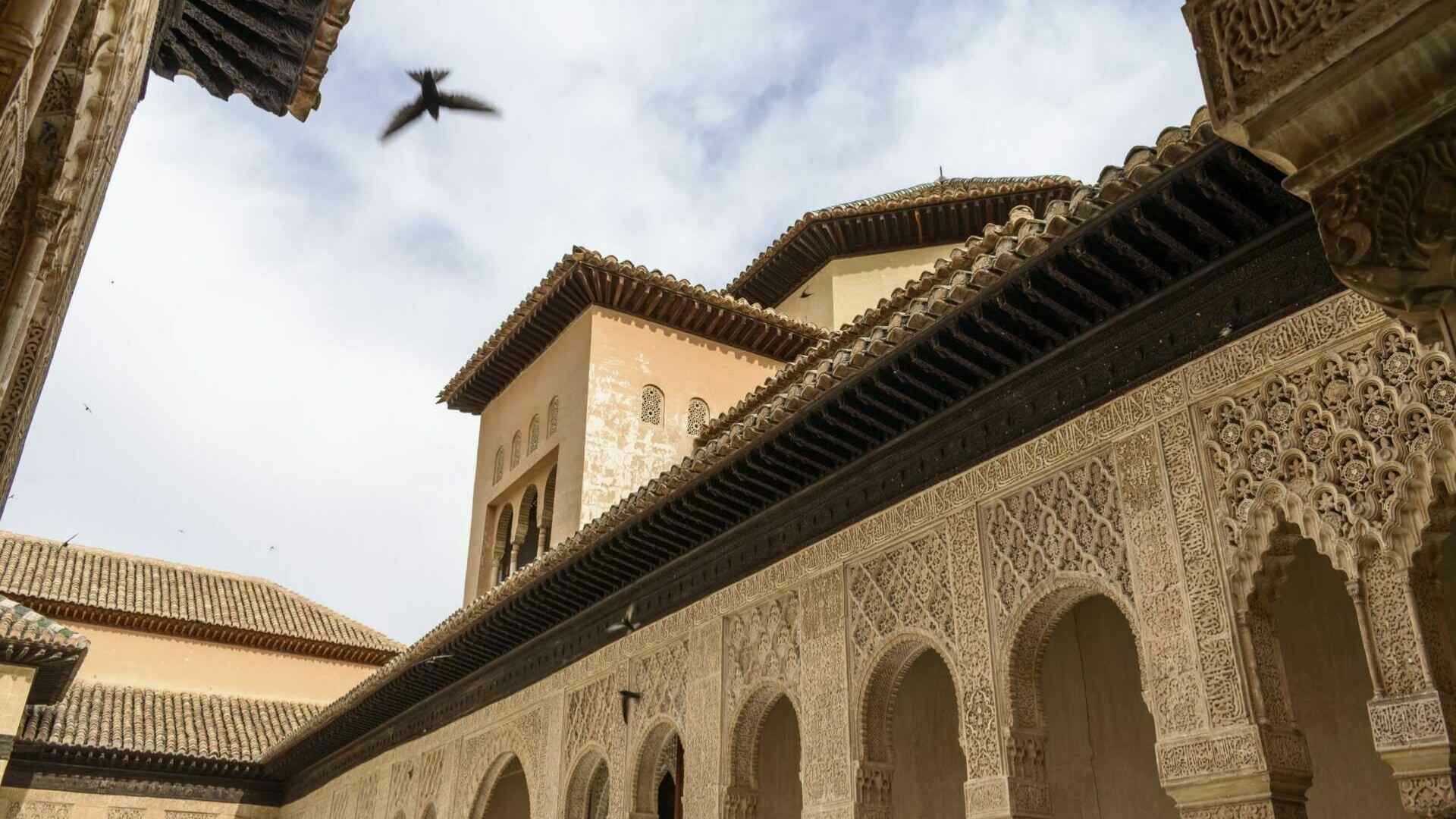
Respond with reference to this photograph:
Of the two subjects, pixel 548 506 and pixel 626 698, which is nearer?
pixel 626 698

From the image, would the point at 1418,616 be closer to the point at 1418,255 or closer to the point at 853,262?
the point at 1418,255

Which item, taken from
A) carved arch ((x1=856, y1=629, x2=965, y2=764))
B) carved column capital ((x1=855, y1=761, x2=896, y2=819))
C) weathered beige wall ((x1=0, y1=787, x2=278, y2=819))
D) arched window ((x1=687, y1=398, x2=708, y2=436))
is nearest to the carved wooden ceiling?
carved arch ((x1=856, y1=629, x2=965, y2=764))

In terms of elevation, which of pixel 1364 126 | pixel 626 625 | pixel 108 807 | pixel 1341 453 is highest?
pixel 626 625

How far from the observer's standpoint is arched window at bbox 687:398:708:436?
14.0m

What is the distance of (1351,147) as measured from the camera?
1932mm

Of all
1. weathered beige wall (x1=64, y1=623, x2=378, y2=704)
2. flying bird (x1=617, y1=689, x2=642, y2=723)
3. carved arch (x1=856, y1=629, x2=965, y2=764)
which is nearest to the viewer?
carved arch (x1=856, y1=629, x2=965, y2=764)

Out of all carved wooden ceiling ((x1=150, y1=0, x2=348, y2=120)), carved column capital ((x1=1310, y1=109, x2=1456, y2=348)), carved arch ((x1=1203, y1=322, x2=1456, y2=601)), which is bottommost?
carved column capital ((x1=1310, y1=109, x2=1456, y2=348))

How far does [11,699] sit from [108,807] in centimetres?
353

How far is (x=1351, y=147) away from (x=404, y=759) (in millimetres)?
13399

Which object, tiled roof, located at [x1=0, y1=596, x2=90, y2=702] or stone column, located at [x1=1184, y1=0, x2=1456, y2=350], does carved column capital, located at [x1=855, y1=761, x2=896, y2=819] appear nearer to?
stone column, located at [x1=1184, y1=0, x2=1456, y2=350]

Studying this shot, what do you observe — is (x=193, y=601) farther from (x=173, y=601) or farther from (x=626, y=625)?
(x=626, y=625)

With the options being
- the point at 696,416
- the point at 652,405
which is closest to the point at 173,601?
the point at 652,405

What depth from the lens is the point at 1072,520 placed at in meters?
5.73

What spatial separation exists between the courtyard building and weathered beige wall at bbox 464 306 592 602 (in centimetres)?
57
